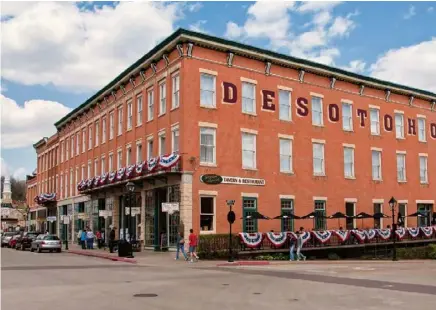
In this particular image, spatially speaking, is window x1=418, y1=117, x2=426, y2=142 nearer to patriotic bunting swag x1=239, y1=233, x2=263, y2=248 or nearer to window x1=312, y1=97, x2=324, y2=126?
window x1=312, y1=97, x2=324, y2=126

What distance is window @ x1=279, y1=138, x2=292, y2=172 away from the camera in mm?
37812

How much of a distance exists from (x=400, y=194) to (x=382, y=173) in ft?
8.46

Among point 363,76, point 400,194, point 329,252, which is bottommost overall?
point 329,252

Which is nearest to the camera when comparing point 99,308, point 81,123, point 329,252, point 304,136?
point 99,308

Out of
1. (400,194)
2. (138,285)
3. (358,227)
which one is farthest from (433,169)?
(138,285)

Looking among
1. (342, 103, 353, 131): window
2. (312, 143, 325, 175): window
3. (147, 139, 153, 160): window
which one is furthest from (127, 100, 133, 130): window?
(342, 103, 353, 131): window

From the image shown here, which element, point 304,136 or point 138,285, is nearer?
point 138,285

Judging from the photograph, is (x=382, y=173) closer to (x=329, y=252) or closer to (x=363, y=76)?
(x=363, y=76)

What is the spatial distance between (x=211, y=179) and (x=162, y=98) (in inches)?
283

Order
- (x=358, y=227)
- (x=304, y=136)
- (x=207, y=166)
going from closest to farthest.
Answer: (x=207, y=166), (x=304, y=136), (x=358, y=227)

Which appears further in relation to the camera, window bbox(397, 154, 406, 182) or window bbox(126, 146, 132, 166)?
window bbox(397, 154, 406, 182)

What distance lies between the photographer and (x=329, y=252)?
118ft

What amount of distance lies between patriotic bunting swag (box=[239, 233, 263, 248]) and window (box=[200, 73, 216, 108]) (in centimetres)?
862

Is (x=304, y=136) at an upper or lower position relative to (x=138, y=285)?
upper
